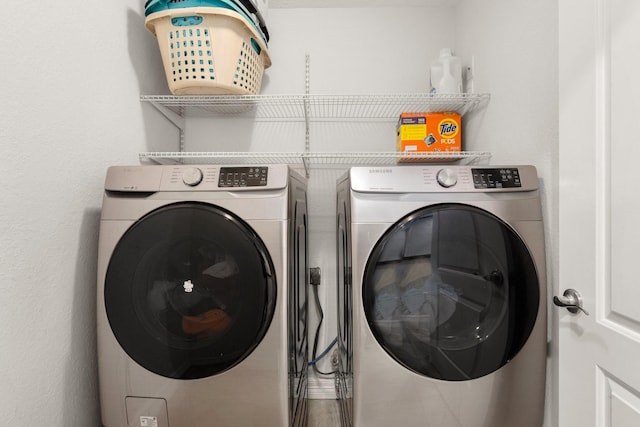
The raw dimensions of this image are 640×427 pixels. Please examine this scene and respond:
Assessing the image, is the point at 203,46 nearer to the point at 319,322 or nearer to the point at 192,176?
the point at 192,176

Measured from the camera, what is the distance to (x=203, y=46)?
1259 mm

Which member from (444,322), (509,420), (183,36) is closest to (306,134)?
(183,36)

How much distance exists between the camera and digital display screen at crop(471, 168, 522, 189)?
3.42 feet

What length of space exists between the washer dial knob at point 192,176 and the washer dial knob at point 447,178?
0.82m

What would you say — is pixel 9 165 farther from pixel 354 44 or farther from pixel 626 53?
pixel 354 44

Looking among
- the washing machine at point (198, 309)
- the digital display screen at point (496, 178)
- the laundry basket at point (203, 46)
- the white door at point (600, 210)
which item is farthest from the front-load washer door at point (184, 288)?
the white door at point (600, 210)

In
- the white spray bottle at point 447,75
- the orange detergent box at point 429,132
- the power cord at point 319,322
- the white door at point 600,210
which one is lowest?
the power cord at point 319,322

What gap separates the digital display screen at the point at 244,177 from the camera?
40.8 inches

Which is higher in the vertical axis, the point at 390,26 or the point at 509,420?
the point at 390,26

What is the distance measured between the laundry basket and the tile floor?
1676 mm

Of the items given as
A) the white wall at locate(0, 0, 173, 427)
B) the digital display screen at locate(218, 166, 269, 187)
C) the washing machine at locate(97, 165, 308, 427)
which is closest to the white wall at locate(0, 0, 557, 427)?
the white wall at locate(0, 0, 173, 427)

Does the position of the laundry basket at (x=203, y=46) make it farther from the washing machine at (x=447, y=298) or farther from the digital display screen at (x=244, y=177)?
the washing machine at (x=447, y=298)

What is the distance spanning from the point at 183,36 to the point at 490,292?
1.53 metres

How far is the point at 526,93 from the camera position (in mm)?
1188
